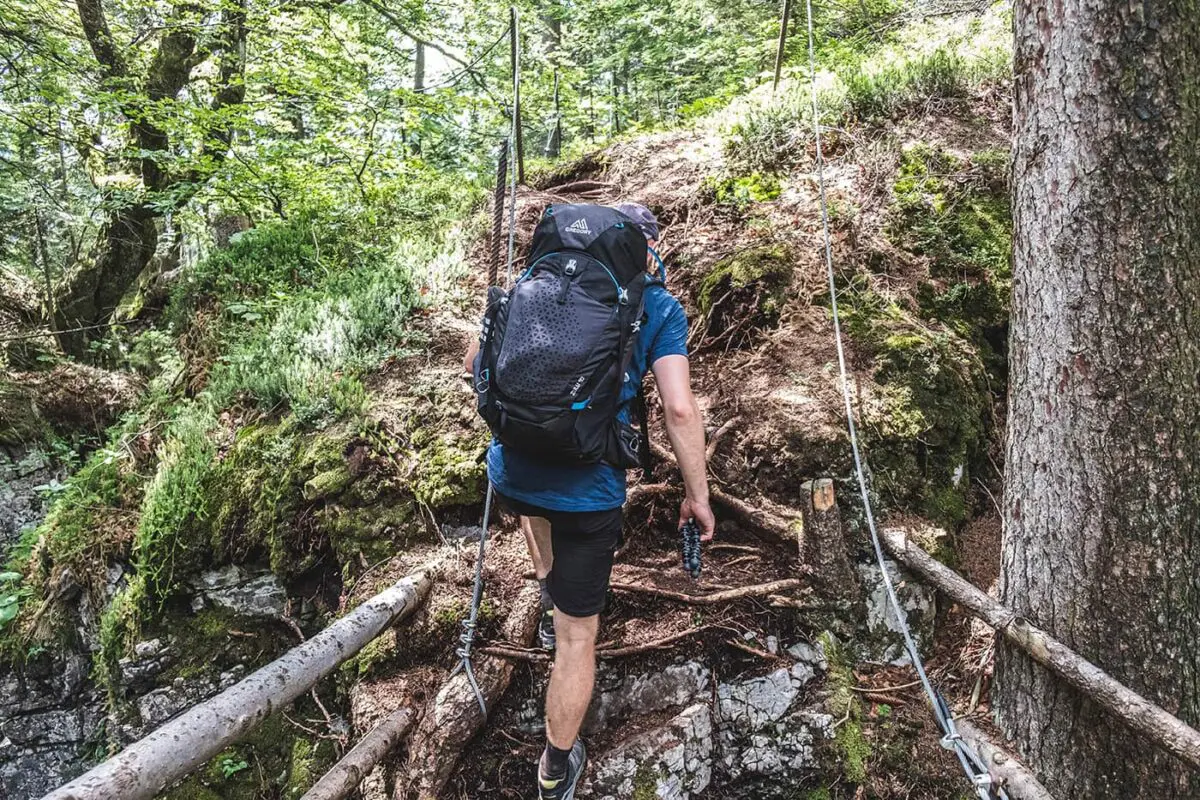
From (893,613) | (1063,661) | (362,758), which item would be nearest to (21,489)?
(362,758)

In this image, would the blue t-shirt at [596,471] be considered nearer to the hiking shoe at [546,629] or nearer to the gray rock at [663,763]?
the hiking shoe at [546,629]

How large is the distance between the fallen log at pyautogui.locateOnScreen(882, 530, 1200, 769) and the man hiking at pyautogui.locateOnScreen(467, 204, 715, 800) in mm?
1456

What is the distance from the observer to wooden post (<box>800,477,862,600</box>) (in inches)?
138

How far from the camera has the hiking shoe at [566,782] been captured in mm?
2881

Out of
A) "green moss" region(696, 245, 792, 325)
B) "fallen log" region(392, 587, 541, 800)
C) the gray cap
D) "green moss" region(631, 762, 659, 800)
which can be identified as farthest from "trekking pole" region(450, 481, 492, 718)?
"green moss" region(696, 245, 792, 325)

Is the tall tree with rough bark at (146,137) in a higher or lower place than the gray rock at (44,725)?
higher

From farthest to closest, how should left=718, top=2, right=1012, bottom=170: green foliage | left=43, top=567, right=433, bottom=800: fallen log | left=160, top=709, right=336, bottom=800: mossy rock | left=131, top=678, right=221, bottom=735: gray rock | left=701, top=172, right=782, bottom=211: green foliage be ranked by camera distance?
left=718, top=2, right=1012, bottom=170: green foliage < left=701, top=172, right=782, bottom=211: green foliage < left=131, top=678, right=221, bottom=735: gray rock < left=160, top=709, right=336, bottom=800: mossy rock < left=43, top=567, right=433, bottom=800: fallen log

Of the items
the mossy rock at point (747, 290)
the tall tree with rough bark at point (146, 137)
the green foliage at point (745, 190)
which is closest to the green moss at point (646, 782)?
the mossy rock at point (747, 290)

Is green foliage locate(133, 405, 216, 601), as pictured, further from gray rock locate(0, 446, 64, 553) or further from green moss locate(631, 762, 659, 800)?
green moss locate(631, 762, 659, 800)

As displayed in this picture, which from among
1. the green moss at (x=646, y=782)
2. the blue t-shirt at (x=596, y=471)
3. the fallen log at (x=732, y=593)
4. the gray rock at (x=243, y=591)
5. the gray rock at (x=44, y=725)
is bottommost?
the gray rock at (x=44, y=725)

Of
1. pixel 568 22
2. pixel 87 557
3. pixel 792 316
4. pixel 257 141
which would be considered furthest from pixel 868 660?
pixel 568 22

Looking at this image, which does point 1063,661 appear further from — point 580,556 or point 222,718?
point 222,718

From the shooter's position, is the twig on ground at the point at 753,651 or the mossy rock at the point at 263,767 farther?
the mossy rock at the point at 263,767

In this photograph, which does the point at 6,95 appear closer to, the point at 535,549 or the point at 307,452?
the point at 307,452
